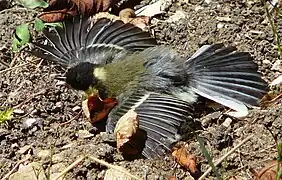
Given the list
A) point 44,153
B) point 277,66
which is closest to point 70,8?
point 44,153

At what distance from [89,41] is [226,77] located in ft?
2.79

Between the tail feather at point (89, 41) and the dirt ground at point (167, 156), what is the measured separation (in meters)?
0.09

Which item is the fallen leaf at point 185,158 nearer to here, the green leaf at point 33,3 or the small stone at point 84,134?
the small stone at point 84,134

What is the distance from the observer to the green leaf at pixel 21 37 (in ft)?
12.2

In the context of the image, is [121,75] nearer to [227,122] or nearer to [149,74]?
[149,74]

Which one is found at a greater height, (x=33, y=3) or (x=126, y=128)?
(x=33, y=3)

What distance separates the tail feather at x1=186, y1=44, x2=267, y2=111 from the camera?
10.8ft

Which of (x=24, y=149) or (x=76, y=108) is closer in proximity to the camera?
(x=24, y=149)

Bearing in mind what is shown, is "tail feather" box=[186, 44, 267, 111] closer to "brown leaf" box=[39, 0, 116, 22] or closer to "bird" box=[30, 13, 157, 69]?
"bird" box=[30, 13, 157, 69]

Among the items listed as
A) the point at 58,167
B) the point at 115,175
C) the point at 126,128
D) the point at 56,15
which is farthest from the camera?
the point at 56,15

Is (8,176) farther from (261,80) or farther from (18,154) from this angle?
(261,80)

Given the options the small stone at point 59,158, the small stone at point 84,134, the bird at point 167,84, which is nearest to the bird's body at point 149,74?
the bird at point 167,84

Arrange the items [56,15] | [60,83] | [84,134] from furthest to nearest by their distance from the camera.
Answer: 1. [56,15]
2. [60,83]
3. [84,134]

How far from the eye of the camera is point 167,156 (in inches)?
122
